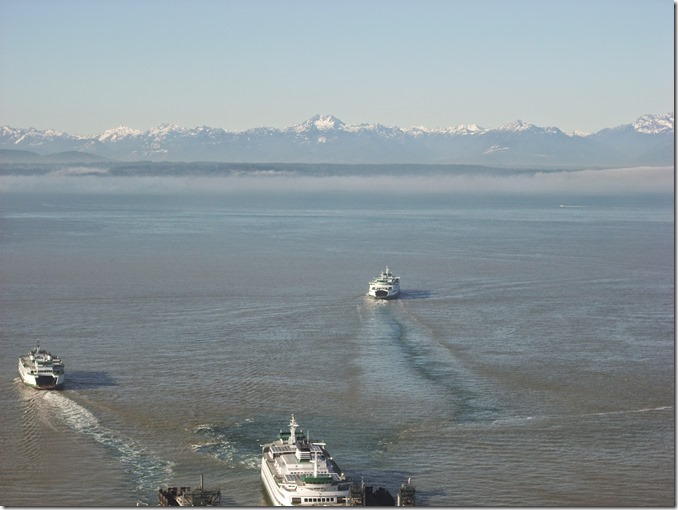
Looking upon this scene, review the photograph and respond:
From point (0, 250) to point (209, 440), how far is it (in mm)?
37936

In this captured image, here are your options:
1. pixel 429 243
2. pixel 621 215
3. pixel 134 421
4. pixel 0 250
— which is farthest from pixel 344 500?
pixel 621 215

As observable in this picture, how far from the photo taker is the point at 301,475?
18984mm

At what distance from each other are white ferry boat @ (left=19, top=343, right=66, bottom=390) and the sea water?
0.30 metres

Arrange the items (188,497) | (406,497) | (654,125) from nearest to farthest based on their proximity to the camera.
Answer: (188,497) → (406,497) → (654,125)

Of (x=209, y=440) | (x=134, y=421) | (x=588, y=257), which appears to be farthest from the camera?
(x=588, y=257)

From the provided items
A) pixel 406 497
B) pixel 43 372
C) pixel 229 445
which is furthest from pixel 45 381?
pixel 406 497

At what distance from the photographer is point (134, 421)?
2331 centimetres

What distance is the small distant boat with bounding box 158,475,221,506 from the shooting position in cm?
1816

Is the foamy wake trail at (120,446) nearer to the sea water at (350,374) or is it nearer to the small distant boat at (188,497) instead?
the sea water at (350,374)

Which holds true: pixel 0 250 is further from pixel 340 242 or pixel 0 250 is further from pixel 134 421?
pixel 134 421

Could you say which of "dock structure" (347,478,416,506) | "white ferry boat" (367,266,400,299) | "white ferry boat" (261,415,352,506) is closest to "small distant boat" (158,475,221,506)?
"white ferry boat" (261,415,352,506)

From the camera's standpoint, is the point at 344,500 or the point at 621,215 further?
the point at 621,215

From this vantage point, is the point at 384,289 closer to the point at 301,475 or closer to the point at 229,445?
the point at 229,445

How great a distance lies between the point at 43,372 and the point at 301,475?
30.4 feet
